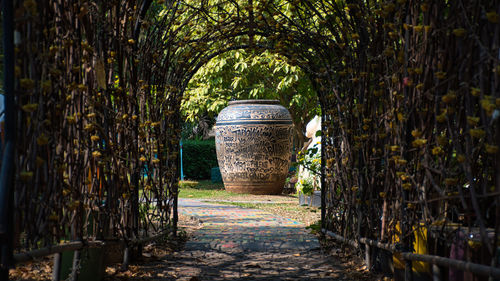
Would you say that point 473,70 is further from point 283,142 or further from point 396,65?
point 283,142

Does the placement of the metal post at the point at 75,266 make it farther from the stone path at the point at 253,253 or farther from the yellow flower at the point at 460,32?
the yellow flower at the point at 460,32

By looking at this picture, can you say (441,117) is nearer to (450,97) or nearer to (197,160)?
(450,97)

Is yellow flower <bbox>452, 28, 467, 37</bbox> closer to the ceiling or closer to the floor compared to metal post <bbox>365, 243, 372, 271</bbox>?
closer to the ceiling

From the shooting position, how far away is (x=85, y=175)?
321 centimetres

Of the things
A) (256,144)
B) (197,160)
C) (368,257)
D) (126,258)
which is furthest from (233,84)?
(368,257)

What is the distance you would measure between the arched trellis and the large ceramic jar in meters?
6.67

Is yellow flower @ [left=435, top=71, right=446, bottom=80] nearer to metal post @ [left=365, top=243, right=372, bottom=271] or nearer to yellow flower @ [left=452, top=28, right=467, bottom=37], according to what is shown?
yellow flower @ [left=452, top=28, right=467, bottom=37]

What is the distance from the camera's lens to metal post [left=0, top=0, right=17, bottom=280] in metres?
1.93

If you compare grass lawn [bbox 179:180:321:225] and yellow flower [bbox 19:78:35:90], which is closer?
yellow flower [bbox 19:78:35:90]

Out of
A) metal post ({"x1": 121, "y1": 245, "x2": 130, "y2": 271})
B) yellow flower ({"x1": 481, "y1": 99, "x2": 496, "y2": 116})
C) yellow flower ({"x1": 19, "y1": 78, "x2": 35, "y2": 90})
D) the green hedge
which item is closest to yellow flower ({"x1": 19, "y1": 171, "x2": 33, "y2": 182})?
yellow flower ({"x1": 19, "y1": 78, "x2": 35, "y2": 90})

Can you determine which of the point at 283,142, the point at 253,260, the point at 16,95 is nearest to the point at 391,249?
the point at 253,260

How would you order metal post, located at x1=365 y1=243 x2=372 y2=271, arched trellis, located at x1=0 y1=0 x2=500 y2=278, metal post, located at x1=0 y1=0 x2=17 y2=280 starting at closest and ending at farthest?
metal post, located at x1=0 y1=0 x2=17 y2=280 < arched trellis, located at x1=0 y1=0 x2=500 y2=278 < metal post, located at x1=365 y1=243 x2=372 y2=271

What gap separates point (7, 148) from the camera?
1.94 metres

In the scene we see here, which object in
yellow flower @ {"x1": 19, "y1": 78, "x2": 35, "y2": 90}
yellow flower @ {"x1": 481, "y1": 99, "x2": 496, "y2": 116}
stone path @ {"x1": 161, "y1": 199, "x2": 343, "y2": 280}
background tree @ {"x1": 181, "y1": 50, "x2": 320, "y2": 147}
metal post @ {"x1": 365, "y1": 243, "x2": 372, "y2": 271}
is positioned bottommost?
stone path @ {"x1": 161, "y1": 199, "x2": 343, "y2": 280}
